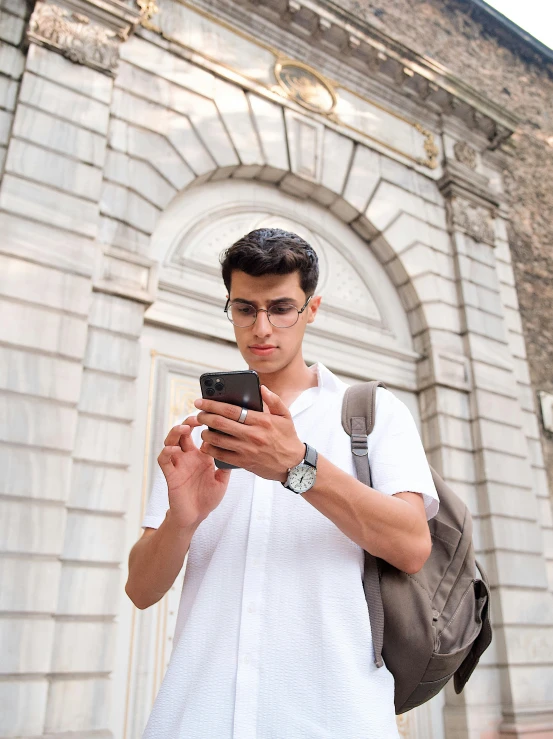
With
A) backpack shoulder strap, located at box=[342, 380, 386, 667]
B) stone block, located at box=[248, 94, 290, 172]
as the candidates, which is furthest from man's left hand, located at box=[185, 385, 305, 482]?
stone block, located at box=[248, 94, 290, 172]

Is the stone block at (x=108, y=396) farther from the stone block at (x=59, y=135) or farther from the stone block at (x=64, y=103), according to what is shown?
the stone block at (x=64, y=103)

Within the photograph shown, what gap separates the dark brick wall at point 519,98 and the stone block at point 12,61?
5063 mm

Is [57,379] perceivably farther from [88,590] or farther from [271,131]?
[271,131]

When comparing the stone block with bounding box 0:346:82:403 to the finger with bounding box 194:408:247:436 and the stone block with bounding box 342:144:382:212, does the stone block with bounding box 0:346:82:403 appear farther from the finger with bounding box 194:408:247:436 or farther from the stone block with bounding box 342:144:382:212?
the stone block with bounding box 342:144:382:212

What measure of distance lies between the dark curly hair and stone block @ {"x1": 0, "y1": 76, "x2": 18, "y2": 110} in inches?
170

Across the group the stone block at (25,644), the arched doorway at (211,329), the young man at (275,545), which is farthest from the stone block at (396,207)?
the young man at (275,545)

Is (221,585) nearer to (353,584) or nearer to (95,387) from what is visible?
(353,584)

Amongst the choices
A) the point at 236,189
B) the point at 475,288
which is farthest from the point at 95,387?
the point at 475,288

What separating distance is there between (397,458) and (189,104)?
5.42 metres

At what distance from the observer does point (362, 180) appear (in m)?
7.04

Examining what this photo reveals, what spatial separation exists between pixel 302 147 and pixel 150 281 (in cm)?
270

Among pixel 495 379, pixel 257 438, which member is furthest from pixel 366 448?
pixel 495 379

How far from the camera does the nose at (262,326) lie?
1.52 m

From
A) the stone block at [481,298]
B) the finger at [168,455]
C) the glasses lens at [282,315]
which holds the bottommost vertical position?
the finger at [168,455]
